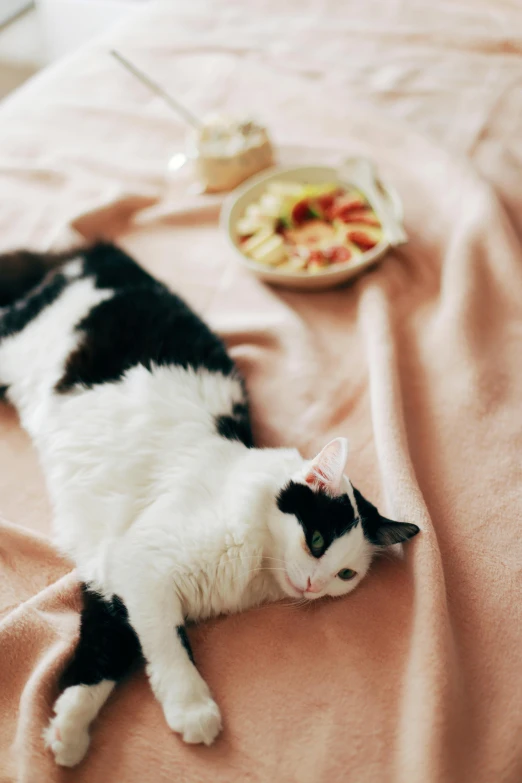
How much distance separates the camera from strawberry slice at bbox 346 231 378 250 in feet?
5.12

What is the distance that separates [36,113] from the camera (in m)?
2.06

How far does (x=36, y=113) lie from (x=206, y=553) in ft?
6.00

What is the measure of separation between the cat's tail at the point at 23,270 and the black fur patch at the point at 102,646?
884mm

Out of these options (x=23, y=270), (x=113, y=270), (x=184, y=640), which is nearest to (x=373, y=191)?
(x=113, y=270)

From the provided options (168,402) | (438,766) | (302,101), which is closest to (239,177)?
(302,101)

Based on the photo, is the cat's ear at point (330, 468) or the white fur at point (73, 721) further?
the cat's ear at point (330, 468)

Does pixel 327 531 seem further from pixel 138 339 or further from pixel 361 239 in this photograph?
pixel 361 239

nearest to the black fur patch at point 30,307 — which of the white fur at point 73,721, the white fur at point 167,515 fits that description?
the white fur at point 167,515

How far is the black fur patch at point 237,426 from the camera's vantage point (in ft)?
3.80

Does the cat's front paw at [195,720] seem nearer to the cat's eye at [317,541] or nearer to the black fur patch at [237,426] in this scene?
the cat's eye at [317,541]

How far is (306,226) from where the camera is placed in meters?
1.65

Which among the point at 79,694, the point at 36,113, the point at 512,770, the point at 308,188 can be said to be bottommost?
the point at 512,770

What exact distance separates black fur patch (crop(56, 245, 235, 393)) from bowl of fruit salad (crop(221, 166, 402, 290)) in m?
0.30

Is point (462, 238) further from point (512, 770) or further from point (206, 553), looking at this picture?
point (512, 770)
